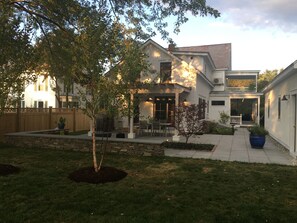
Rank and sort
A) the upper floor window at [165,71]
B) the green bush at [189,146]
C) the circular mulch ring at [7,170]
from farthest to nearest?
the upper floor window at [165,71] < the green bush at [189,146] < the circular mulch ring at [7,170]

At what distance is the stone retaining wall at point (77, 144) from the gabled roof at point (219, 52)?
788 inches

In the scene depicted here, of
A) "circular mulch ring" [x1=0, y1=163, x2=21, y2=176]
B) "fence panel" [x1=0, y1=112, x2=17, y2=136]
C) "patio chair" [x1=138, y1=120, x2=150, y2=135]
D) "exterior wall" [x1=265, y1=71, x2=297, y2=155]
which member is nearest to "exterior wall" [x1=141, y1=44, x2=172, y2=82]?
"patio chair" [x1=138, y1=120, x2=150, y2=135]

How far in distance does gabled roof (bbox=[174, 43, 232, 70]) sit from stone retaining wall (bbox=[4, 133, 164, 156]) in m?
20.0

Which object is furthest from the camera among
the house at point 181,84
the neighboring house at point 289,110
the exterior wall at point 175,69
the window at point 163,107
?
the window at point 163,107

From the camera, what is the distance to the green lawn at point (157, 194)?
4336 millimetres

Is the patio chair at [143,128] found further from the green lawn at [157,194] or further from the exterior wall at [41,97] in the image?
the exterior wall at [41,97]

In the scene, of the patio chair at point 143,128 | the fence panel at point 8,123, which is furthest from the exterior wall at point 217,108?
the fence panel at point 8,123

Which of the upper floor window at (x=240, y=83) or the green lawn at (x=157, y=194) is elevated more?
the upper floor window at (x=240, y=83)

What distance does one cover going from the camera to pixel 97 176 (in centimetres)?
645

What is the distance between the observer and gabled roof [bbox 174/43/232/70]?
28.5m

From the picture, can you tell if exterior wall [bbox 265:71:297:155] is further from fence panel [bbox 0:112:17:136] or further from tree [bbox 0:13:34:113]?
fence panel [bbox 0:112:17:136]

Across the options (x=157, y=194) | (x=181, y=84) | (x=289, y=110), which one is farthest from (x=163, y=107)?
(x=157, y=194)

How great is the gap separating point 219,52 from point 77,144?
24014 mm

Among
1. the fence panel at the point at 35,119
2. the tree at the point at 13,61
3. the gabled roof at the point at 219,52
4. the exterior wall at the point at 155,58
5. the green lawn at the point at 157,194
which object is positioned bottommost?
the green lawn at the point at 157,194
